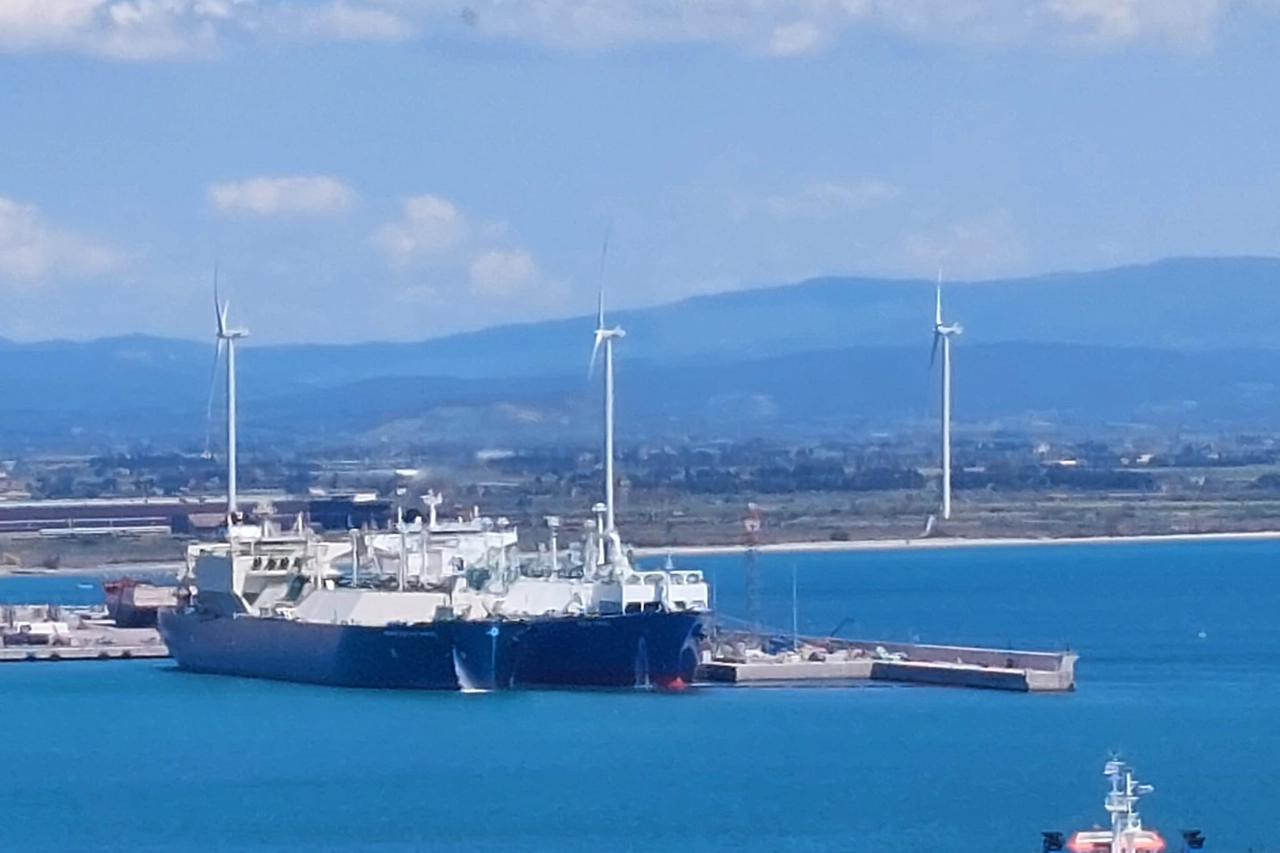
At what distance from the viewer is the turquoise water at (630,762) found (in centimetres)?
3991

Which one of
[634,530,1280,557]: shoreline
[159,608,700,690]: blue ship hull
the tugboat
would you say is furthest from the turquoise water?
[634,530,1280,557]: shoreline

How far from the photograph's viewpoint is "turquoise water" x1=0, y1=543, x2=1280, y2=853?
39.9 m

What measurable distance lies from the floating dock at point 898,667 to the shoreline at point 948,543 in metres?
48.6

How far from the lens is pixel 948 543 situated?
12838 centimetres

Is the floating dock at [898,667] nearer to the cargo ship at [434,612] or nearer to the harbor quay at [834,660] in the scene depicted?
the harbor quay at [834,660]

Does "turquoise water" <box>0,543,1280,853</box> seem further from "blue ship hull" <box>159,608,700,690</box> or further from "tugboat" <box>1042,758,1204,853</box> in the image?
"tugboat" <box>1042,758,1204,853</box>

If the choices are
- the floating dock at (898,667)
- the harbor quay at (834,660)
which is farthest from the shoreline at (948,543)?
the floating dock at (898,667)

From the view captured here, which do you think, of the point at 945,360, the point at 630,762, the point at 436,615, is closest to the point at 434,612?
the point at 436,615

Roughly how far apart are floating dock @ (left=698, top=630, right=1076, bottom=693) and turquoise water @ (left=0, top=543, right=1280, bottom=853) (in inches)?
39.9

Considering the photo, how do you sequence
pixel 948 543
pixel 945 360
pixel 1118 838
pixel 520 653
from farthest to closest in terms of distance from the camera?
pixel 948 543 < pixel 945 360 < pixel 520 653 < pixel 1118 838

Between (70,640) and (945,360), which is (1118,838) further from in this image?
(945,360)

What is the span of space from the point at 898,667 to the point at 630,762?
1369cm

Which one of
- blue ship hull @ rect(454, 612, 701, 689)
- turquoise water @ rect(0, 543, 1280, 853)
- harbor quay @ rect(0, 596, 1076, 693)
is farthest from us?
harbor quay @ rect(0, 596, 1076, 693)

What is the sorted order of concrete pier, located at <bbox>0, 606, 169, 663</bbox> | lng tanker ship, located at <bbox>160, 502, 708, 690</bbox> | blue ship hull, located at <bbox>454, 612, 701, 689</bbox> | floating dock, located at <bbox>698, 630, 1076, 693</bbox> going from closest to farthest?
blue ship hull, located at <bbox>454, 612, 701, 689</bbox> → lng tanker ship, located at <bbox>160, 502, 708, 690</bbox> → floating dock, located at <bbox>698, 630, 1076, 693</bbox> → concrete pier, located at <bbox>0, 606, 169, 663</bbox>
